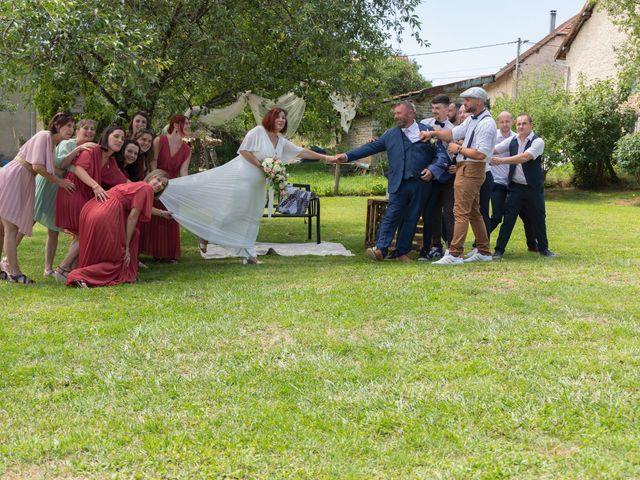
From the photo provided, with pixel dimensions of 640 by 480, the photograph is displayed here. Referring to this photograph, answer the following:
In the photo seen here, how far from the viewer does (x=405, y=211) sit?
8953 millimetres

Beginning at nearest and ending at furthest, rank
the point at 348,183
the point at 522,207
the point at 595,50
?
the point at 522,207 → the point at 348,183 → the point at 595,50

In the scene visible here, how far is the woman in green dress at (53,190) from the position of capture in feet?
24.6

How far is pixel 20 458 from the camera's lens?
3010mm

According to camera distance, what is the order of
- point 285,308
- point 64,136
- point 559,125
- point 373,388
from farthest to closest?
1. point 559,125
2. point 64,136
3. point 285,308
4. point 373,388

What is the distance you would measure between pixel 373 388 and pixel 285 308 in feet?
6.63

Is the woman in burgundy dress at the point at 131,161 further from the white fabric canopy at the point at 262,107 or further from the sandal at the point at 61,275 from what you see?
the white fabric canopy at the point at 262,107

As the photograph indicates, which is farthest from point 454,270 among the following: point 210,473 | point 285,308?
point 210,473

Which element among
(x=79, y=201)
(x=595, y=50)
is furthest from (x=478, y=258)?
(x=595, y=50)

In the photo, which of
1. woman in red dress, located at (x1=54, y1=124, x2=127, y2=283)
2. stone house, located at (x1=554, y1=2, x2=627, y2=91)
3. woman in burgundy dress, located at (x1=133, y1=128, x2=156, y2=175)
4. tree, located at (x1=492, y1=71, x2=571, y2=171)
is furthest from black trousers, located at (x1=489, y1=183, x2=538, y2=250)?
stone house, located at (x1=554, y1=2, x2=627, y2=91)

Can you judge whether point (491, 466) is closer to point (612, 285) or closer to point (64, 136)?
point (612, 285)

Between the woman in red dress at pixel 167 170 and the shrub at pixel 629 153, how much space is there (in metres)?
16.1

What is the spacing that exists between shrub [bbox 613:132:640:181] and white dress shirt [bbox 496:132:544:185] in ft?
43.9

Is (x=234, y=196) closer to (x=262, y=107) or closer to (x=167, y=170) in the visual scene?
(x=167, y=170)

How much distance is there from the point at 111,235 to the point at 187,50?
3924mm
